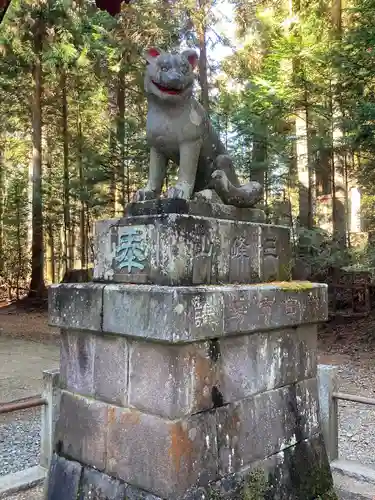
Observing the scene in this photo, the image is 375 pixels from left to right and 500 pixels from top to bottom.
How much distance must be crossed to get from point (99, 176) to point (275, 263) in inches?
454

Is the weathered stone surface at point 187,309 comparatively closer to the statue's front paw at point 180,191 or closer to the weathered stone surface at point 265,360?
the weathered stone surface at point 265,360

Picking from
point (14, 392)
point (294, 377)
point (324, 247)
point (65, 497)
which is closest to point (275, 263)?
point (294, 377)

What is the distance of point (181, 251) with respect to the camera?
2811 mm

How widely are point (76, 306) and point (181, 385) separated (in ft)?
2.96

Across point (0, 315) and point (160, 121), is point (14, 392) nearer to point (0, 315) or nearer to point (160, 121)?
point (160, 121)

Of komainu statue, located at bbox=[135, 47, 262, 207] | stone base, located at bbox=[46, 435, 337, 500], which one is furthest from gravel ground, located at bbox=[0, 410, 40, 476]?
komainu statue, located at bbox=[135, 47, 262, 207]

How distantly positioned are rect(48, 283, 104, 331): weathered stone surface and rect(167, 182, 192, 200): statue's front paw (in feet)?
2.39

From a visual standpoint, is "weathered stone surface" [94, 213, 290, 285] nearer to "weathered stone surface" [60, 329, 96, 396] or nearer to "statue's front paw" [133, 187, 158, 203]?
"statue's front paw" [133, 187, 158, 203]

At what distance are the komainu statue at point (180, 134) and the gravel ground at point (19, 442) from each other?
349 centimetres

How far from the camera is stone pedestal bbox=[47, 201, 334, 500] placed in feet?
8.73

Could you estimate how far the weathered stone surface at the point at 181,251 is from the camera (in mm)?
2812

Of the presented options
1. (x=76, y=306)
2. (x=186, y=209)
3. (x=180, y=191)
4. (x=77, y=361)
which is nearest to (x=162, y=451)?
(x=77, y=361)

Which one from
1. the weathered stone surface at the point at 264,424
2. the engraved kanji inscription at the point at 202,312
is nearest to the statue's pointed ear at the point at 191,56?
the engraved kanji inscription at the point at 202,312

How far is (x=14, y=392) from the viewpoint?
7.60 meters
